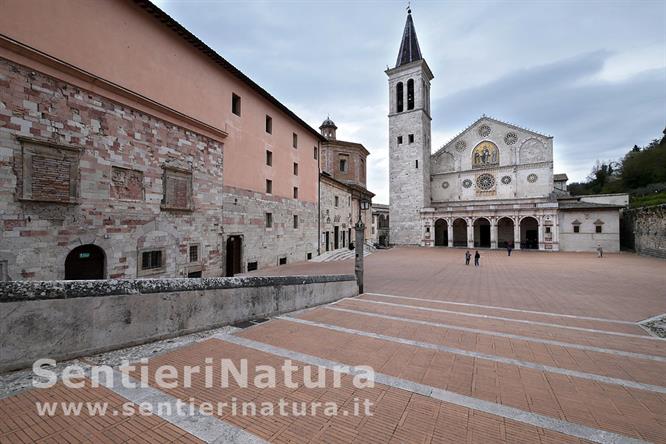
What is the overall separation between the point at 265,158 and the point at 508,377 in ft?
56.4

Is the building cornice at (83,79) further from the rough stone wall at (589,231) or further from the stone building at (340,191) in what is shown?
the rough stone wall at (589,231)

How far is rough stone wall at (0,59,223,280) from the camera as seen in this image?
7.68 metres

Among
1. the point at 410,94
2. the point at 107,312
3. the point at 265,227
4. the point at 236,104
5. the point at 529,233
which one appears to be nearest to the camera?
the point at 107,312

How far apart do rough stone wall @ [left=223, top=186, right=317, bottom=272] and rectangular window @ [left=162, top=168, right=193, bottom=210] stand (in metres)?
2.51

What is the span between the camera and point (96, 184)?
948 centimetres

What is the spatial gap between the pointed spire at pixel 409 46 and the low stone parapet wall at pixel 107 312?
151ft

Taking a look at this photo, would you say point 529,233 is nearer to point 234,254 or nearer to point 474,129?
point 474,129

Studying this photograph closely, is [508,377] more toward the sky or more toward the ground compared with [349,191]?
more toward the ground

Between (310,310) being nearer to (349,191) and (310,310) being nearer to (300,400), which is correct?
(300,400)

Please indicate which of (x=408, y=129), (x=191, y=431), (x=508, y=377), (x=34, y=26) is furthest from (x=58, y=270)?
(x=408, y=129)

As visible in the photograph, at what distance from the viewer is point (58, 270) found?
8.53 metres

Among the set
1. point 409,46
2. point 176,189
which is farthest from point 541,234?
point 176,189

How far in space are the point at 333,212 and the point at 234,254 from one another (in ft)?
46.2

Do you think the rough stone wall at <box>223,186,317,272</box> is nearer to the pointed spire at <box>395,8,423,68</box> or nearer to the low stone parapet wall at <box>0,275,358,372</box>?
the low stone parapet wall at <box>0,275,358,372</box>
